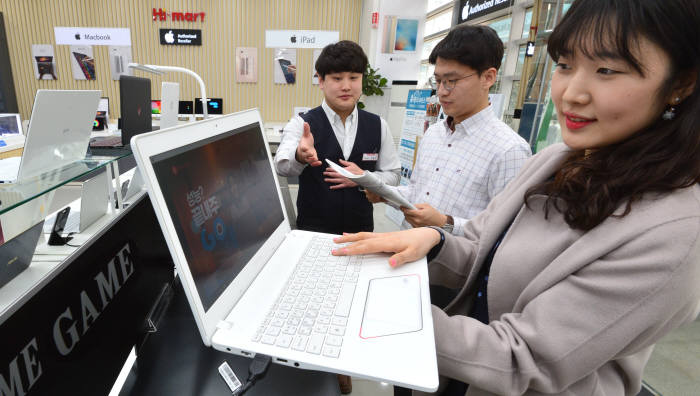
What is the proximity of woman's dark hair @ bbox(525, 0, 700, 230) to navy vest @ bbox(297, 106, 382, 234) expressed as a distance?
4.28 ft

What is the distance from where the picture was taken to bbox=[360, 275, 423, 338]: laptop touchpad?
651mm

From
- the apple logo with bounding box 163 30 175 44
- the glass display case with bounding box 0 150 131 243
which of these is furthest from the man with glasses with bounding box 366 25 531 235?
the apple logo with bounding box 163 30 175 44

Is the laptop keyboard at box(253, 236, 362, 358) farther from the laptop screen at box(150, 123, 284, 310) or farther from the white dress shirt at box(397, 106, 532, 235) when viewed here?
the white dress shirt at box(397, 106, 532, 235)

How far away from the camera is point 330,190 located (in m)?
1.89

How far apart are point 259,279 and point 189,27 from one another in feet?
20.8

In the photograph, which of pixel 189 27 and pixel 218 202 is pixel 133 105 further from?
pixel 189 27

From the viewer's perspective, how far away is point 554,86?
694 millimetres

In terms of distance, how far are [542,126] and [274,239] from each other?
2736 mm

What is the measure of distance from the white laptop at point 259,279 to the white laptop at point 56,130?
579 millimetres

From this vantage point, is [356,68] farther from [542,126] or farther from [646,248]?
[542,126]

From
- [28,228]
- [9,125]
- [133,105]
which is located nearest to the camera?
[28,228]

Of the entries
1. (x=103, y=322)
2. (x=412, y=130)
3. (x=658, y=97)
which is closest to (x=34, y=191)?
(x=103, y=322)

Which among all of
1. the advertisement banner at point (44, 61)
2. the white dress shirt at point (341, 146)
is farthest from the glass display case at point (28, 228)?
the advertisement banner at point (44, 61)

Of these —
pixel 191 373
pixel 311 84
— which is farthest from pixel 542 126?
pixel 311 84
